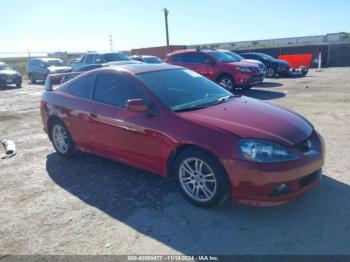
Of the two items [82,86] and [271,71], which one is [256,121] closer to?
[82,86]

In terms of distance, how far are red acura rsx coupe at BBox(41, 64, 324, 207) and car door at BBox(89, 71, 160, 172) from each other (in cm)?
1

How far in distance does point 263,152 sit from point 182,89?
65.8 inches

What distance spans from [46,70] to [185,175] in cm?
1944

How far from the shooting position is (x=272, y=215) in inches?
143

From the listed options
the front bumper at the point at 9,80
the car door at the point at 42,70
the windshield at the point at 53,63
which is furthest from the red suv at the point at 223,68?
the front bumper at the point at 9,80

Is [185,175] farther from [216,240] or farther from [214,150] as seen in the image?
[216,240]

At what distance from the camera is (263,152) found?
3.39m

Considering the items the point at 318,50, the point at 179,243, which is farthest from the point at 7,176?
the point at 318,50

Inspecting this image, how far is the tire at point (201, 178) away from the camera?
3.55 m

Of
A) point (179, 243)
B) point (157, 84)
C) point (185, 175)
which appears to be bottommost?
point (179, 243)

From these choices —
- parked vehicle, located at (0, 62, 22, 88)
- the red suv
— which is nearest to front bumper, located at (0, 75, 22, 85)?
parked vehicle, located at (0, 62, 22, 88)

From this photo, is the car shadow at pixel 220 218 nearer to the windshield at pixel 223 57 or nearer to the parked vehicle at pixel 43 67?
the windshield at pixel 223 57

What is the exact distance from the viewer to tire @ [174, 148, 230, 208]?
3.55 metres

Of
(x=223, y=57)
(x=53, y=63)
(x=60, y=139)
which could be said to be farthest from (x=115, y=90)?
(x=53, y=63)
